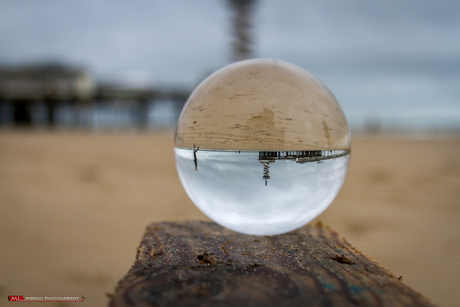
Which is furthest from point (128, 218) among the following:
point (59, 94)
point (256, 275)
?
point (59, 94)

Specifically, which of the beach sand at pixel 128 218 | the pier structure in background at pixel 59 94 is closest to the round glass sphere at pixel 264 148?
the beach sand at pixel 128 218

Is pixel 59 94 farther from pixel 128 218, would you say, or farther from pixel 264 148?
pixel 264 148

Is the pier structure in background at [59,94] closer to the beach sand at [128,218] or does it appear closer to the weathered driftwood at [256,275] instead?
the beach sand at [128,218]

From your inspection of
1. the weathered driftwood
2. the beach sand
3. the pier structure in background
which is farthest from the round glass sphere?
the pier structure in background

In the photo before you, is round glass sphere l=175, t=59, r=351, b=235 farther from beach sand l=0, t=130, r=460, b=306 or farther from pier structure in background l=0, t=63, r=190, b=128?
pier structure in background l=0, t=63, r=190, b=128

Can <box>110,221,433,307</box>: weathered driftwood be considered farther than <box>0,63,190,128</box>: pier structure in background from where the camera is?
No

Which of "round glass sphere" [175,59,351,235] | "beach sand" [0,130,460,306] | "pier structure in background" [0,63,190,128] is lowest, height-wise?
"beach sand" [0,130,460,306]

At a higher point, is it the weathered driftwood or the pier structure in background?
the pier structure in background
